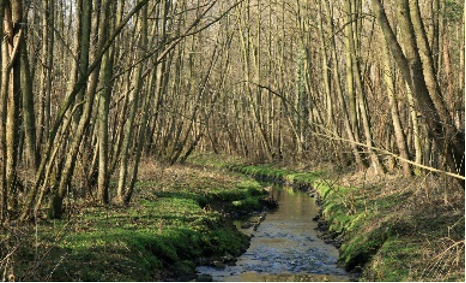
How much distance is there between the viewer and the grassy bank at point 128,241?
749 centimetres

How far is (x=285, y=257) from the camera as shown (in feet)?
40.6

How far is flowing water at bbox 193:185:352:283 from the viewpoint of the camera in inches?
421

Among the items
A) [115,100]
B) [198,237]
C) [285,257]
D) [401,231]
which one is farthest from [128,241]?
[115,100]

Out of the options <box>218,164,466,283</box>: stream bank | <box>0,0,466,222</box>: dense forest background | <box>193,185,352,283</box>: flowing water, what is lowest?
<box>193,185,352,283</box>: flowing water

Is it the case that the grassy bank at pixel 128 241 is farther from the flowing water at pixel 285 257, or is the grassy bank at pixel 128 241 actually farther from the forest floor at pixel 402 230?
the forest floor at pixel 402 230

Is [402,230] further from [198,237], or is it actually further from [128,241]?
[128,241]

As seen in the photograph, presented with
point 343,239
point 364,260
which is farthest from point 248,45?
point 364,260

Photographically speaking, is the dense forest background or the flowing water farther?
the flowing water

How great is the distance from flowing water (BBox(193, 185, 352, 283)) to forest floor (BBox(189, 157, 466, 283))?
40cm

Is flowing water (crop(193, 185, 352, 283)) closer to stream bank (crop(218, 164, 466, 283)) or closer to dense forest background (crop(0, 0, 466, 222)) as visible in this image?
stream bank (crop(218, 164, 466, 283))

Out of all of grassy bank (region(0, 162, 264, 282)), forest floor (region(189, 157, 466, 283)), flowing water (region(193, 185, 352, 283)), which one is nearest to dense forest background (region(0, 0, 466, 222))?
grassy bank (region(0, 162, 264, 282))

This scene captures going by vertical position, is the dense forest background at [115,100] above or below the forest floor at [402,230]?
above

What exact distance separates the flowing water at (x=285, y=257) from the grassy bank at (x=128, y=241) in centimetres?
45

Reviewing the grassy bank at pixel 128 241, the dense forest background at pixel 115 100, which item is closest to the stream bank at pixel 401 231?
the dense forest background at pixel 115 100
